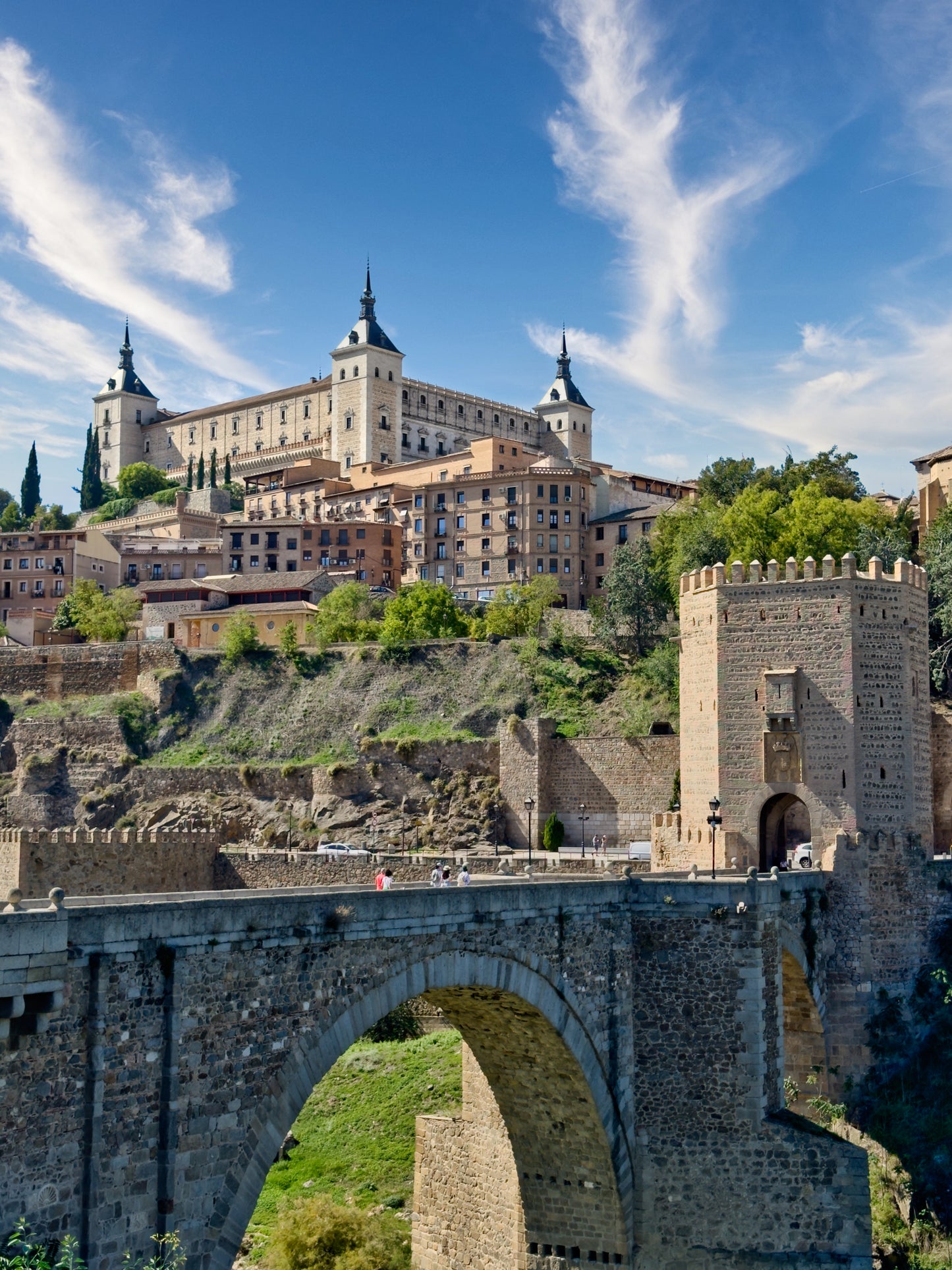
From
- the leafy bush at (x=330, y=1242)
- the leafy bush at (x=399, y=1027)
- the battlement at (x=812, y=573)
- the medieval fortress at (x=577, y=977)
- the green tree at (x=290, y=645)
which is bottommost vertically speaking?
the leafy bush at (x=330, y=1242)

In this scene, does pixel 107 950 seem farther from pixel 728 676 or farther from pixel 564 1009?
pixel 728 676

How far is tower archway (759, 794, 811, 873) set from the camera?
126 feet

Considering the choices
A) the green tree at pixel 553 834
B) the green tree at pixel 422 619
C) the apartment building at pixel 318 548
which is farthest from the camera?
the apartment building at pixel 318 548

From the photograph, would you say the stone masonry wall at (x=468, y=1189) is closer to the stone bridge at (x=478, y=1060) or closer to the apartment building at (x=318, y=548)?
the stone bridge at (x=478, y=1060)

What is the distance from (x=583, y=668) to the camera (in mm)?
59031

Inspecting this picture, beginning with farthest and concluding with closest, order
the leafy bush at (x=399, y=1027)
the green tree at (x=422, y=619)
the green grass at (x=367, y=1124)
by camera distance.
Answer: the green tree at (x=422, y=619) < the leafy bush at (x=399, y=1027) < the green grass at (x=367, y=1124)

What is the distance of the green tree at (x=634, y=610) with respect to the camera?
2415 inches

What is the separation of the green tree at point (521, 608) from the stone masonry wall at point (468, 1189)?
35134 mm

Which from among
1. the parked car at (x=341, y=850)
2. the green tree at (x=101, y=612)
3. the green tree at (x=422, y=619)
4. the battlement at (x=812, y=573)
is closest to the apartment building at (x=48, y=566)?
the green tree at (x=101, y=612)

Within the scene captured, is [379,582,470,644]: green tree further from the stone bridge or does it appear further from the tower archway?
the stone bridge

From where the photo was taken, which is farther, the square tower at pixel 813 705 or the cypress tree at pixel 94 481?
the cypress tree at pixel 94 481

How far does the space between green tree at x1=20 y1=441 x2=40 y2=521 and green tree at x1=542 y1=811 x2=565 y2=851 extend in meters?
79.2

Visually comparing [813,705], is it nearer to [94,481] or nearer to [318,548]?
[318,548]

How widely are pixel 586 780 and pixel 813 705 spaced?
16.4 m
